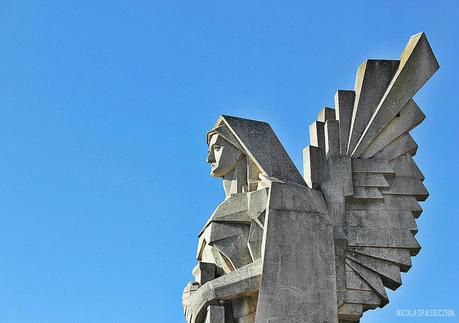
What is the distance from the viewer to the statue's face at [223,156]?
1302cm

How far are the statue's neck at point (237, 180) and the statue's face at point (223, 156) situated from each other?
0.23 ft

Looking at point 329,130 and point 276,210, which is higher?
point 329,130

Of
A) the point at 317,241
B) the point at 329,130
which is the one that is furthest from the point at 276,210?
the point at 329,130

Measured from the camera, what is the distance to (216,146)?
1315 centimetres

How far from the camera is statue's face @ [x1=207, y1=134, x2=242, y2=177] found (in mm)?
13023

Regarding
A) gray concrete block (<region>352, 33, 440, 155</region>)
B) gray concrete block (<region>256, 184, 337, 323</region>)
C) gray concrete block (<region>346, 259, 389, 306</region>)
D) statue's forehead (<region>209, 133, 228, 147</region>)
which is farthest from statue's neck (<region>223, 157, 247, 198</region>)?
gray concrete block (<region>346, 259, 389, 306</region>)

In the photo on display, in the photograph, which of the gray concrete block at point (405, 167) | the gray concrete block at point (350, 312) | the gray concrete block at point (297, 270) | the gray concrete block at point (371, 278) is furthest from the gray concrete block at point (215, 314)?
the gray concrete block at point (405, 167)

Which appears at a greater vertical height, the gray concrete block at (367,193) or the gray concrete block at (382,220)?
the gray concrete block at (367,193)

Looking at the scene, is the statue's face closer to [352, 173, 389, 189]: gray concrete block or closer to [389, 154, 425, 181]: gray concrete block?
[352, 173, 389, 189]: gray concrete block

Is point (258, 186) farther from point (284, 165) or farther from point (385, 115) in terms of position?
point (385, 115)

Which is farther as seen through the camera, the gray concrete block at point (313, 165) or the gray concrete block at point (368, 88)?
the gray concrete block at point (368, 88)

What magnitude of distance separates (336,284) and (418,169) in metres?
2.31

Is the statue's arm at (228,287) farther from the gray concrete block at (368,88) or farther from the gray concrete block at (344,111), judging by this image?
the gray concrete block at (368,88)

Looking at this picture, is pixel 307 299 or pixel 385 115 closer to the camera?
pixel 307 299
